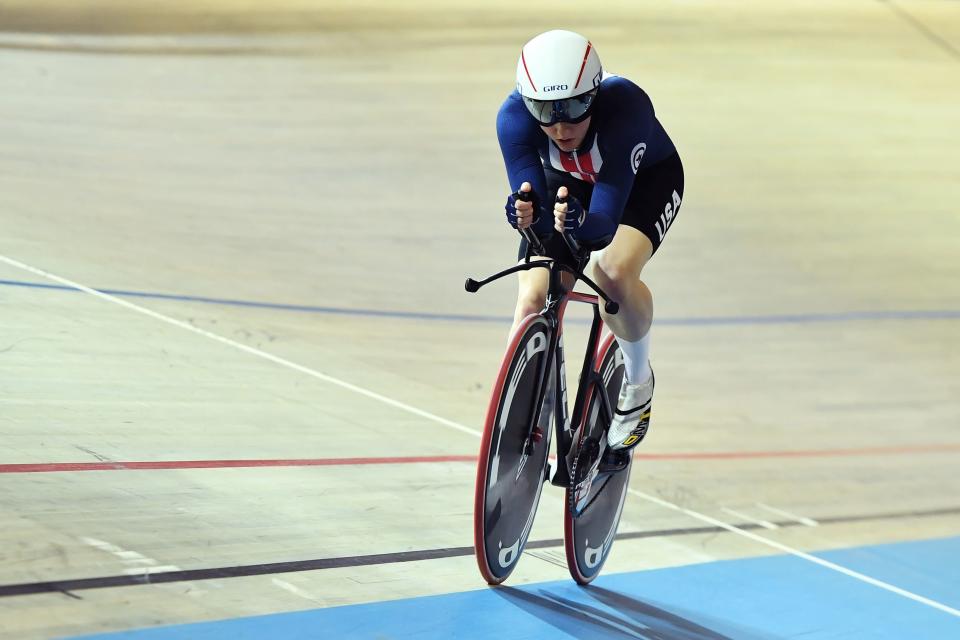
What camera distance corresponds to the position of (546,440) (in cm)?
241

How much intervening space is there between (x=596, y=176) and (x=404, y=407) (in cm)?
157

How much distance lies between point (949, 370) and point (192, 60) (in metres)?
5.83

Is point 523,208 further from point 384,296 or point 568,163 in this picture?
point 384,296

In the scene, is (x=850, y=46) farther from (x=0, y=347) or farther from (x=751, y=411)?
(x=0, y=347)

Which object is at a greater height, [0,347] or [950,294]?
[950,294]

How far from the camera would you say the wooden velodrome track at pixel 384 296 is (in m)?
2.51

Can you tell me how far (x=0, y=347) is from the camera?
3.30 metres

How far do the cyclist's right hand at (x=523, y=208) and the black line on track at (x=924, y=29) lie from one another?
906 centimetres

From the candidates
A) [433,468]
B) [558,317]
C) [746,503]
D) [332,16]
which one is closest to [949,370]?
[746,503]

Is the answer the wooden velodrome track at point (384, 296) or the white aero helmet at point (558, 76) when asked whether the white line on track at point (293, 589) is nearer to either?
the wooden velodrome track at point (384, 296)

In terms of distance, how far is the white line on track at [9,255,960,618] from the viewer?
2979mm

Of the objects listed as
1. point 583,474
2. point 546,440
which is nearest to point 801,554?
point 583,474

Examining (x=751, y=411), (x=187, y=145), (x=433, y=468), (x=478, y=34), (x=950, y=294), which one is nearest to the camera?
(x=433, y=468)

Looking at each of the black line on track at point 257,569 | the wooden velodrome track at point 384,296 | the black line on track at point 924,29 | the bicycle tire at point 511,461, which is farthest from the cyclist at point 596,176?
the black line on track at point 924,29
